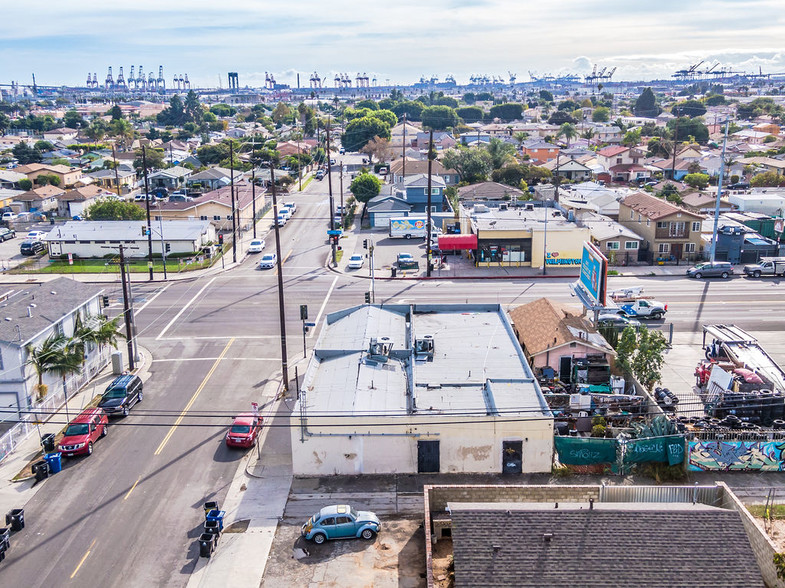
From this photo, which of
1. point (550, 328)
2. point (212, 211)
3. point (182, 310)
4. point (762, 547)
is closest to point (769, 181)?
point (550, 328)

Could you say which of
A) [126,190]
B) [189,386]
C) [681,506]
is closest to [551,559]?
[681,506]

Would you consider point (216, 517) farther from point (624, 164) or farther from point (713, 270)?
point (624, 164)

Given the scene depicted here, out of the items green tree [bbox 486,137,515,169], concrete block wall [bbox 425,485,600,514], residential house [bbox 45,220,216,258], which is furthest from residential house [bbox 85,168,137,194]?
concrete block wall [bbox 425,485,600,514]

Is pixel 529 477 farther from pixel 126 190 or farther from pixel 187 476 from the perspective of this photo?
pixel 126 190

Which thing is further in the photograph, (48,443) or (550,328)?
(550,328)

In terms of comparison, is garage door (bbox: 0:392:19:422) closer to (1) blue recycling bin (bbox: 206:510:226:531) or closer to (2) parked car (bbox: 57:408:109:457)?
(2) parked car (bbox: 57:408:109:457)

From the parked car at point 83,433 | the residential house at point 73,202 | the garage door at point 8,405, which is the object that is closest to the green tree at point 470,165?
the residential house at point 73,202
